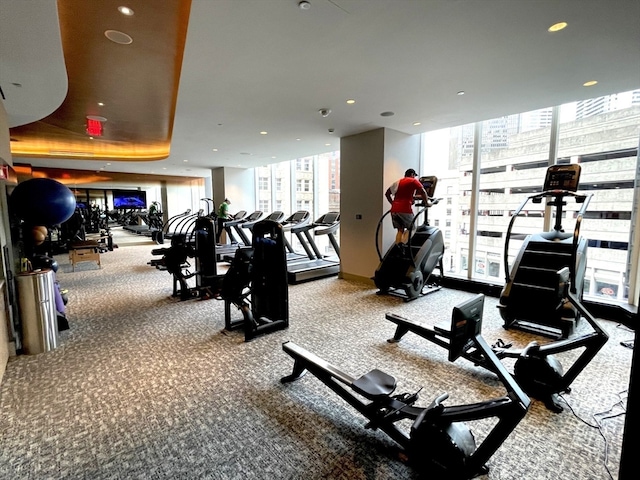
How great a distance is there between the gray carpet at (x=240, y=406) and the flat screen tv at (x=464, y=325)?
634 millimetres

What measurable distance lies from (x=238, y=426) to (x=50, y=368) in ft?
7.00

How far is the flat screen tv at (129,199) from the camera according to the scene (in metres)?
19.6

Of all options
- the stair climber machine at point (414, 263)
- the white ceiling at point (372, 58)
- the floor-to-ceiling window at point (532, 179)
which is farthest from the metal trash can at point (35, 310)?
the floor-to-ceiling window at point (532, 179)

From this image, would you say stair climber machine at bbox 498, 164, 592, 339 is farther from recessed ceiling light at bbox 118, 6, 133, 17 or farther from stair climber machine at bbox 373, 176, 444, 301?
recessed ceiling light at bbox 118, 6, 133, 17

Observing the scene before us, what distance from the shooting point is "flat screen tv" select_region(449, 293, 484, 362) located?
6.32ft

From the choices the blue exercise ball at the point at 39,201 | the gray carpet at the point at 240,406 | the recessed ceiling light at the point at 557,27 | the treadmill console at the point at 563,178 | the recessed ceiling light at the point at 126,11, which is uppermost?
the recessed ceiling light at the point at 126,11

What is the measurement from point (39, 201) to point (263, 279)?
2.73 metres

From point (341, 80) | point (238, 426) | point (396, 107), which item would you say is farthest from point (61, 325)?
point (396, 107)

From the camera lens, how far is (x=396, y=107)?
4.56 m

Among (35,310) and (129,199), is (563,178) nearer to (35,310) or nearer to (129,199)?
(35,310)

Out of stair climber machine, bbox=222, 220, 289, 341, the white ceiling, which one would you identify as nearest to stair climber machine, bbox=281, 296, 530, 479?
stair climber machine, bbox=222, 220, 289, 341

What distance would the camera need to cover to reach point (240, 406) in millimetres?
2344

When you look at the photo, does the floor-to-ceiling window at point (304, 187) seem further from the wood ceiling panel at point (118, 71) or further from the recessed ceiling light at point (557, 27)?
the recessed ceiling light at point (557, 27)

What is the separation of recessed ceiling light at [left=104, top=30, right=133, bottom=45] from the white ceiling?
530 mm
